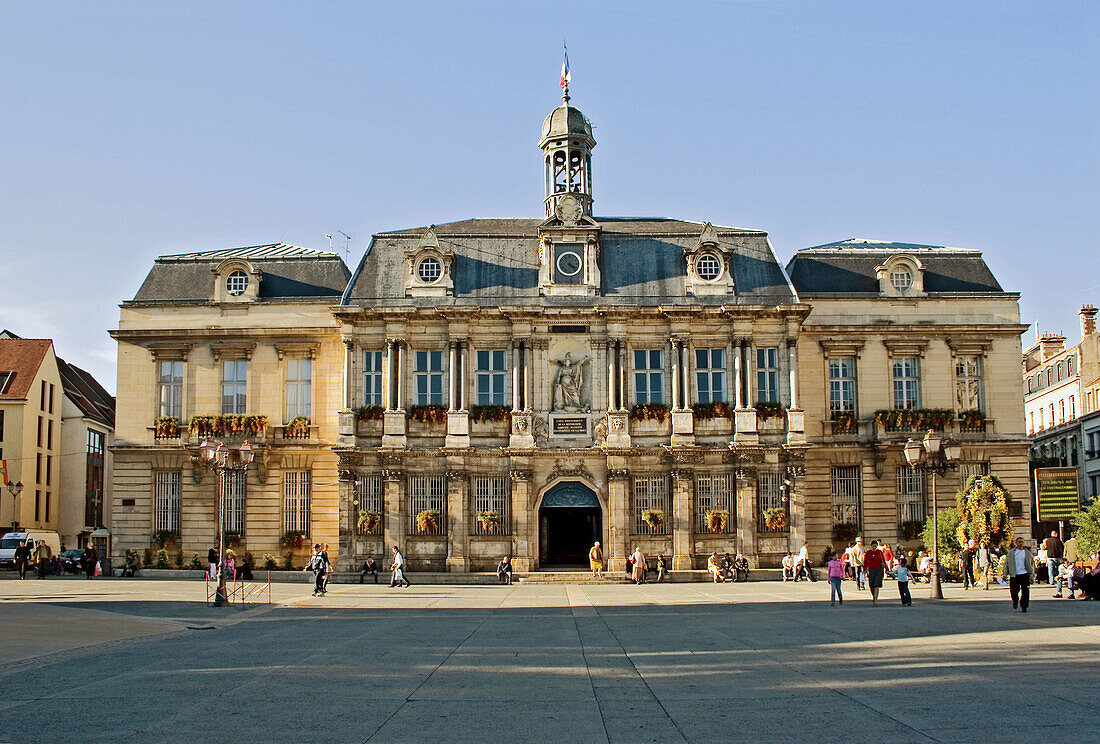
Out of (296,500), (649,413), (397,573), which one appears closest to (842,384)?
(649,413)

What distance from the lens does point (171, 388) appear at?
47.5 m

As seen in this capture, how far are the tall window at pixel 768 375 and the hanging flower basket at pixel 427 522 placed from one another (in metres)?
13.4

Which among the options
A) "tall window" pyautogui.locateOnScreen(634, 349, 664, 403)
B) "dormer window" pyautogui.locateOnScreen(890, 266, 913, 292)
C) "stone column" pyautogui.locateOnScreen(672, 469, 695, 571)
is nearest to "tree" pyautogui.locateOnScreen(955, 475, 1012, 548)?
"stone column" pyautogui.locateOnScreen(672, 469, 695, 571)

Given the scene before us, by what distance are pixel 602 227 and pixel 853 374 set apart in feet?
39.3

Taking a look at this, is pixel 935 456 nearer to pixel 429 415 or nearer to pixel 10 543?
pixel 429 415

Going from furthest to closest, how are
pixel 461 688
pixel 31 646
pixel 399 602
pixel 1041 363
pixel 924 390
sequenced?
pixel 1041 363
pixel 924 390
pixel 399 602
pixel 31 646
pixel 461 688

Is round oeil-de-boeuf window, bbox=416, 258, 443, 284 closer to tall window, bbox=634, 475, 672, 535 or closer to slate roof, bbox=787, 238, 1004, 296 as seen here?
tall window, bbox=634, 475, 672, 535

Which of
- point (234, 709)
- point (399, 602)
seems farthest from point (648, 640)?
point (399, 602)

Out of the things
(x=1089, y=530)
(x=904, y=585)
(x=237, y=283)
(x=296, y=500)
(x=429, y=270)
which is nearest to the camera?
(x=904, y=585)

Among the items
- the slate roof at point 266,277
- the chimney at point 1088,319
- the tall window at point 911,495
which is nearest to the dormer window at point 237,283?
the slate roof at point 266,277

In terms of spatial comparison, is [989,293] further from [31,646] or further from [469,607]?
[31,646]

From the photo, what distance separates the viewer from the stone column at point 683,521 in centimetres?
4406

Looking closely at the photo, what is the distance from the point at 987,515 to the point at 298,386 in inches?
1053

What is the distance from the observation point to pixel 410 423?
44875 millimetres
